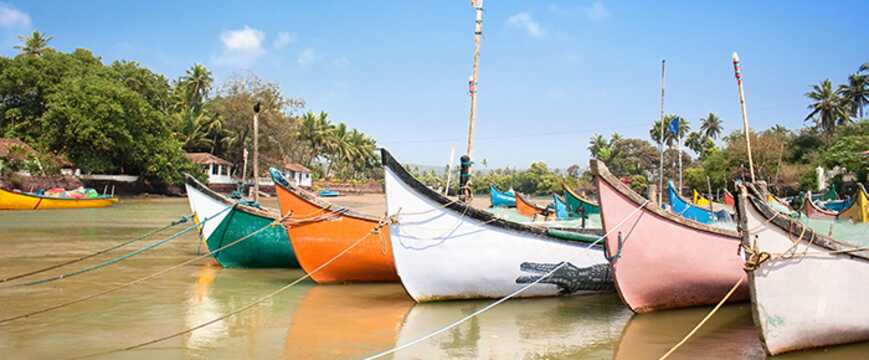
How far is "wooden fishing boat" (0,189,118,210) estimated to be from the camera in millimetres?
27984

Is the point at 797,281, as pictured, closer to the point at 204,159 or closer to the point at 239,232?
→ the point at 239,232

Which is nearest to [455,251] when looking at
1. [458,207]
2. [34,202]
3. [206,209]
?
[458,207]

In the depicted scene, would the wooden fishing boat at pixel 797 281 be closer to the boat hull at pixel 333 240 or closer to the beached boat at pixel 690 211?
the boat hull at pixel 333 240

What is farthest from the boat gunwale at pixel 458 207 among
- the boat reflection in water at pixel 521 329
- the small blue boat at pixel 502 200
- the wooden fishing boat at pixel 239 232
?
the small blue boat at pixel 502 200

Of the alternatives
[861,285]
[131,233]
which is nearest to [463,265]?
[861,285]

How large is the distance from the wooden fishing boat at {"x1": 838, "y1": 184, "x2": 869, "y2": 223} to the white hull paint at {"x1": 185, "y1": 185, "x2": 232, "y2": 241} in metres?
18.4

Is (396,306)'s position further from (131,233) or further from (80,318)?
(131,233)

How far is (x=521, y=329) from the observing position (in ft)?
25.4

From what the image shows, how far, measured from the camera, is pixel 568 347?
6922 mm

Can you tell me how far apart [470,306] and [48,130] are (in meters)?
39.3

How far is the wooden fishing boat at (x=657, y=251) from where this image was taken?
7.66 meters

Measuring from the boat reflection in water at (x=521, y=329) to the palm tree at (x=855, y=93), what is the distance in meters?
54.3

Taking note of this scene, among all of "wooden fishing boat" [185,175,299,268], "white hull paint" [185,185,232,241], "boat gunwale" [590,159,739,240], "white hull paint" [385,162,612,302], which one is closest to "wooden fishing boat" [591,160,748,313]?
"boat gunwale" [590,159,739,240]

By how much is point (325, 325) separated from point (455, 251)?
6.90 ft
